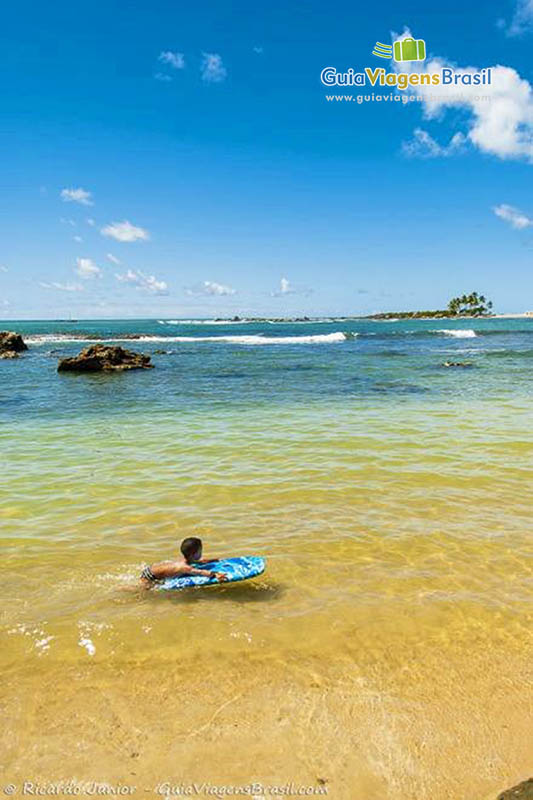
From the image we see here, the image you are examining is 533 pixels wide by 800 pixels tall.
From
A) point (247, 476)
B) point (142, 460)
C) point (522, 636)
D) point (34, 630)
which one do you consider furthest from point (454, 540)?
point (142, 460)

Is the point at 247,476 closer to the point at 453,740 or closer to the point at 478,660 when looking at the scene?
the point at 478,660

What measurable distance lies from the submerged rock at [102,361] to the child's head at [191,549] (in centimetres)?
3078

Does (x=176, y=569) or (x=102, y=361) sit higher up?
(x=102, y=361)

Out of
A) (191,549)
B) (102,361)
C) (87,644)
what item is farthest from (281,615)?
(102,361)

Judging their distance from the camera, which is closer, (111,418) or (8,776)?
(8,776)

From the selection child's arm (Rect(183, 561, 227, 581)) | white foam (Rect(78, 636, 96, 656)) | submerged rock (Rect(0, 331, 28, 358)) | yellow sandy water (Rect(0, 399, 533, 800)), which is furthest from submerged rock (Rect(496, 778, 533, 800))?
submerged rock (Rect(0, 331, 28, 358))

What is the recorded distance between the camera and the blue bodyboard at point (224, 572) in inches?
269

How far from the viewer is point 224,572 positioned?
22.5ft

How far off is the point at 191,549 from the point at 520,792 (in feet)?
14.5

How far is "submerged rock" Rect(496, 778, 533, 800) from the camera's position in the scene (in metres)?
3.54

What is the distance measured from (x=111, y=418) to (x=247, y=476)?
9452 mm

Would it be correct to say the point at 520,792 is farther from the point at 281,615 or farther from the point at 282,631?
the point at 281,615

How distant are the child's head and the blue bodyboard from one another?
119 mm

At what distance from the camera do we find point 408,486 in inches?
420
